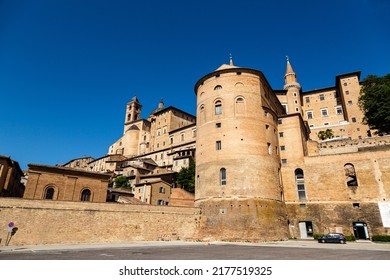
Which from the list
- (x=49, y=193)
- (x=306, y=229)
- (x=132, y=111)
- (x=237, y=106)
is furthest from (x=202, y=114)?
(x=132, y=111)

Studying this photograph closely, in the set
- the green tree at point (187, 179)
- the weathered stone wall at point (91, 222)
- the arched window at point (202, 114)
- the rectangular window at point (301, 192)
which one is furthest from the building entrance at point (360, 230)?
the green tree at point (187, 179)

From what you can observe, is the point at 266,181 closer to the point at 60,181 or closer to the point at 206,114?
the point at 206,114

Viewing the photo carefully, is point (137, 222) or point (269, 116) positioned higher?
point (269, 116)

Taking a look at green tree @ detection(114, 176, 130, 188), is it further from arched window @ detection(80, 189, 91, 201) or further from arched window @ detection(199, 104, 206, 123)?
arched window @ detection(199, 104, 206, 123)

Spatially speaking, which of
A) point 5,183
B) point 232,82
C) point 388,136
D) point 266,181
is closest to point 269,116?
point 232,82

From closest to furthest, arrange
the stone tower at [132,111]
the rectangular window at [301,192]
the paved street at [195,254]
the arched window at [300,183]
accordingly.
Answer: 1. the paved street at [195,254]
2. the rectangular window at [301,192]
3. the arched window at [300,183]
4. the stone tower at [132,111]

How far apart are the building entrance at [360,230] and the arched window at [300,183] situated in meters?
5.46

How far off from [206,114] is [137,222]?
1423 centimetres

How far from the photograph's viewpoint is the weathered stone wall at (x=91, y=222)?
18.9 metres

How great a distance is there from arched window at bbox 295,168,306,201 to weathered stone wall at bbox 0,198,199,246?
12.7m

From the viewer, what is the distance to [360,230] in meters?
25.0

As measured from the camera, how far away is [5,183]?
27.0 meters

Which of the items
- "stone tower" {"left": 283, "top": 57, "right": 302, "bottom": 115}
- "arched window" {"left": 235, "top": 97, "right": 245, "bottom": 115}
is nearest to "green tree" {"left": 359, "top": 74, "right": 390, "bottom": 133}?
"stone tower" {"left": 283, "top": 57, "right": 302, "bottom": 115}

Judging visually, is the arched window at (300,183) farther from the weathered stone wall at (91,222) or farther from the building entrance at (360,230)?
Result: the weathered stone wall at (91,222)
